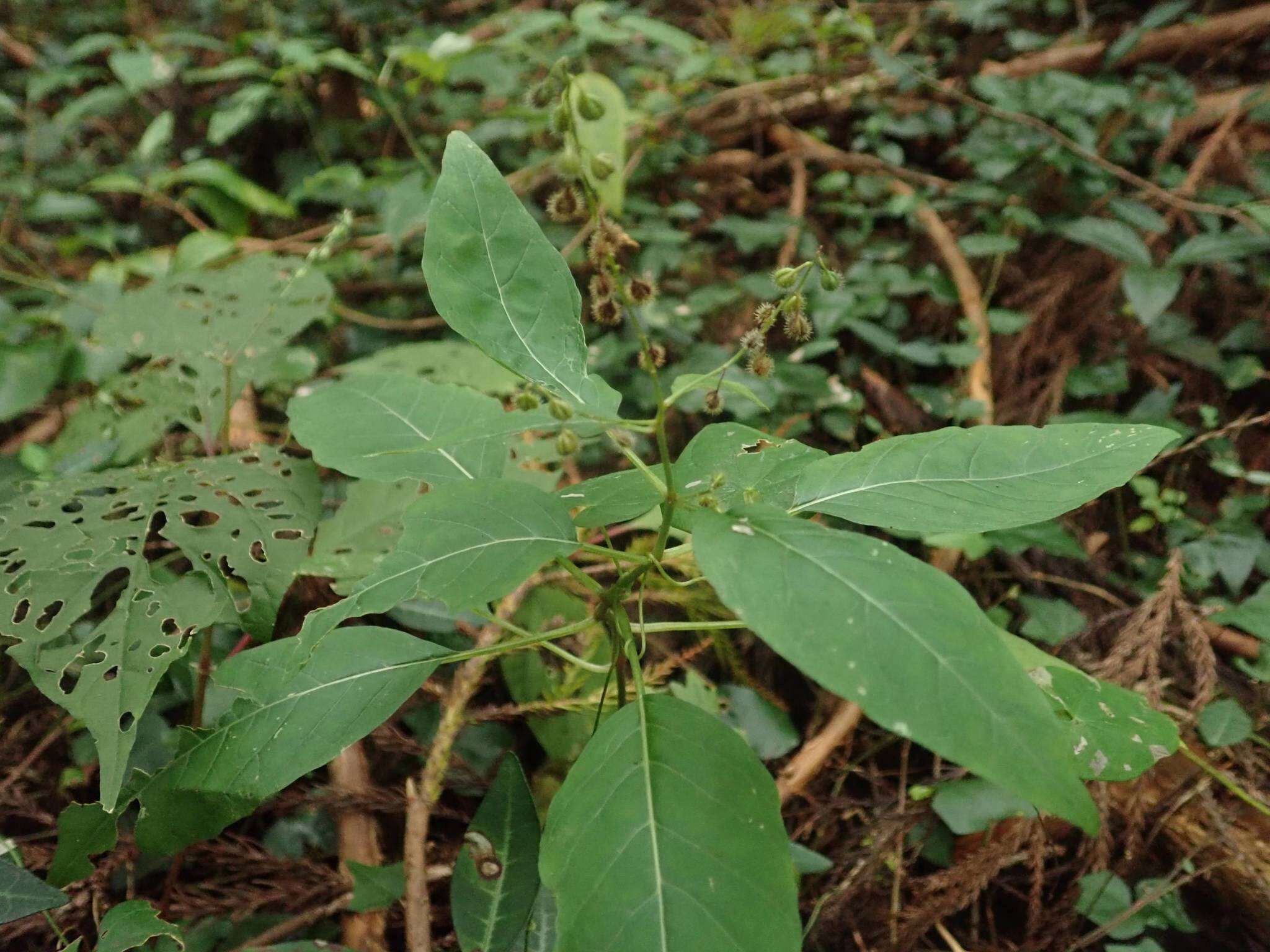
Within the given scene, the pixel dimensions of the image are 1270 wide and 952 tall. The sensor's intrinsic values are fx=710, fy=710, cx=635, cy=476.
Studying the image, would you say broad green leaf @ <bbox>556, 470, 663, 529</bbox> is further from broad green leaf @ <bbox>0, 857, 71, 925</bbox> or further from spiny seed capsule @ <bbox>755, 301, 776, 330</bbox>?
broad green leaf @ <bbox>0, 857, 71, 925</bbox>

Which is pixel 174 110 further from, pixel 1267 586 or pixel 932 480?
pixel 1267 586

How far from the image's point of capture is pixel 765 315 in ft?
3.29

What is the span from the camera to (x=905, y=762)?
165cm

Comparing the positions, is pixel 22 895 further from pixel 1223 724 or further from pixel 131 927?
pixel 1223 724

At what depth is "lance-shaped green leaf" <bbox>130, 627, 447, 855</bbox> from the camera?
101cm

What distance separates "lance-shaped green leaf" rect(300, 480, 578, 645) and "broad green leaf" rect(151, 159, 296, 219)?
2.87 meters

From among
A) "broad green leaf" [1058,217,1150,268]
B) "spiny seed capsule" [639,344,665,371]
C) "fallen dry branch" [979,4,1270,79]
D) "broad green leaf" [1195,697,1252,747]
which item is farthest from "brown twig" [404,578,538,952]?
"fallen dry branch" [979,4,1270,79]

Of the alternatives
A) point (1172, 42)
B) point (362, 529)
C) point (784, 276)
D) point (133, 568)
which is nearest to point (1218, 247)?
point (1172, 42)

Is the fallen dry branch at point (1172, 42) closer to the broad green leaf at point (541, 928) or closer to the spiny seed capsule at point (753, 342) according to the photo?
the spiny seed capsule at point (753, 342)

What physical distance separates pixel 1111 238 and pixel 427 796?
2.62m

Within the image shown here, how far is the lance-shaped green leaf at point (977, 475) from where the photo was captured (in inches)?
36.4

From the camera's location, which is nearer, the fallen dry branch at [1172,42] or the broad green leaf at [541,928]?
the broad green leaf at [541,928]

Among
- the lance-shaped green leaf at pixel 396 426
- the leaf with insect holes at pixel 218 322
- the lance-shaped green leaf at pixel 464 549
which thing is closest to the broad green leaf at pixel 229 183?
the leaf with insect holes at pixel 218 322

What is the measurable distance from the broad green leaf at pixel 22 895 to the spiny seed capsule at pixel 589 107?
1.35 meters
